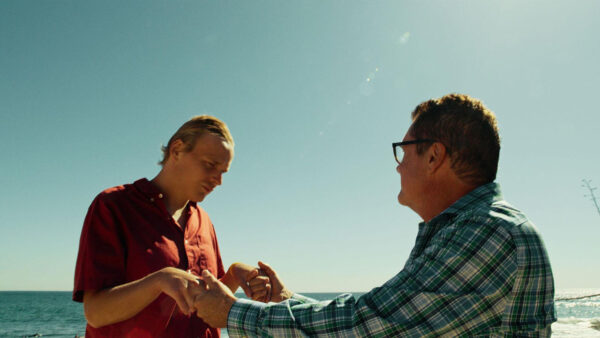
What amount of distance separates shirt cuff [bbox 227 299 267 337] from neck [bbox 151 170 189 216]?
3.80 feet

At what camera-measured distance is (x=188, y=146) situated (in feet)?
9.14

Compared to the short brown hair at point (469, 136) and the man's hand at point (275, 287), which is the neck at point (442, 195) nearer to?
the short brown hair at point (469, 136)

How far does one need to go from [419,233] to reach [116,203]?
1.89 m

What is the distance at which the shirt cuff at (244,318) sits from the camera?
5.63 feet

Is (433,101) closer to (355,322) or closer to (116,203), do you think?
(355,322)

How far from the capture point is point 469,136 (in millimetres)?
2186

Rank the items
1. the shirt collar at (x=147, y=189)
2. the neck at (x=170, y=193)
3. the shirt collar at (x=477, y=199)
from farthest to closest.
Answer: the neck at (x=170, y=193) → the shirt collar at (x=147, y=189) → the shirt collar at (x=477, y=199)

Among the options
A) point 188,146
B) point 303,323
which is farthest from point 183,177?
point 303,323

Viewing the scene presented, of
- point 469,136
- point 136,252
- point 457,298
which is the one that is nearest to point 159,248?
point 136,252

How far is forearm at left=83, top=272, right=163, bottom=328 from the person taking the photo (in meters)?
1.93

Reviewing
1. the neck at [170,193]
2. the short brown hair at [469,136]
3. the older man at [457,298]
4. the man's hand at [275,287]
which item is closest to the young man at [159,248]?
the neck at [170,193]

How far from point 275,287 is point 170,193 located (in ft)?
3.72

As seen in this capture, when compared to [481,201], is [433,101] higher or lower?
higher

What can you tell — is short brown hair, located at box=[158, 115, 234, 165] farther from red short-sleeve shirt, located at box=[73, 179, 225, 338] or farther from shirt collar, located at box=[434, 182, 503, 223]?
shirt collar, located at box=[434, 182, 503, 223]
